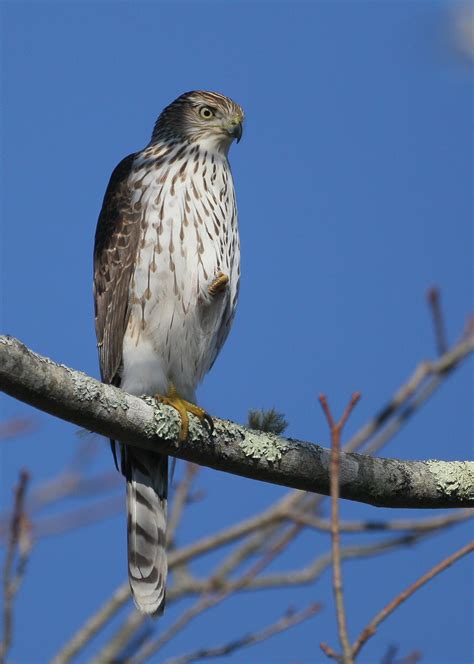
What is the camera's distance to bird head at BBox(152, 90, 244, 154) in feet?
18.8

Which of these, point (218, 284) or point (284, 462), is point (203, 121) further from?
point (284, 462)

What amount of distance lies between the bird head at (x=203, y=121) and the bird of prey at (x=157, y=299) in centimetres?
39

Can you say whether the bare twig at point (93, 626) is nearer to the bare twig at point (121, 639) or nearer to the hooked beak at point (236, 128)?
the bare twig at point (121, 639)

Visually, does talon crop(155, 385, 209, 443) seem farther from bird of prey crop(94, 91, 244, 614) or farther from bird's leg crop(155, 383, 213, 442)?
bird of prey crop(94, 91, 244, 614)

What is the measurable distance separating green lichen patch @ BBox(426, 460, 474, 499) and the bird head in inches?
100

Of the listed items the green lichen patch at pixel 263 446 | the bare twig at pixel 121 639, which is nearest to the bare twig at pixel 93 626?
the bare twig at pixel 121 639

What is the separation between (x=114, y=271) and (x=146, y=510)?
4.06ft

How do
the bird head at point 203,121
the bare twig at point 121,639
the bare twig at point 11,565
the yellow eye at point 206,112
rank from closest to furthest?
the bare twig at point 11,565
the bare twig at point 121,639
the bird head at point 203,121
the yellow eye at point 206,112

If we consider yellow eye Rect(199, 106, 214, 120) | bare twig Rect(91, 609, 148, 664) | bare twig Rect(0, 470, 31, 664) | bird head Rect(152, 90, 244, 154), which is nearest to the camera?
bare twig Rect(0, 470, 31, 664)

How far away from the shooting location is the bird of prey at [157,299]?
498cm

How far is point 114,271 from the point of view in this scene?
5168 mm

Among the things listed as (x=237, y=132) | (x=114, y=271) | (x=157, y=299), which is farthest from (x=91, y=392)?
(x=237, y=132)

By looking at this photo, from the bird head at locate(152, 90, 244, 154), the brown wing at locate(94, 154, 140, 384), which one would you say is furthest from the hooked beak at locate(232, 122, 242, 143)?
the brown wing at locate(94, 154, 140, 384)

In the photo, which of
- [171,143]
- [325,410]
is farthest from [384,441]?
[325,410]
